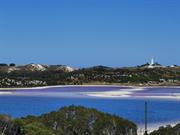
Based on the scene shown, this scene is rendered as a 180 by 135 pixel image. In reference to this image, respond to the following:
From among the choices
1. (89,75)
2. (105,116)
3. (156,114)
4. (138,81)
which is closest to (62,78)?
(89,75)

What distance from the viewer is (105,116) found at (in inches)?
709

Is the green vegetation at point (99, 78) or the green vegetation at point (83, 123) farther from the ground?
the green vegetation at point (99, 78)

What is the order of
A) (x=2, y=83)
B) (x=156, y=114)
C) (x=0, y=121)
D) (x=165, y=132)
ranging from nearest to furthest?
(x=0, y=121)
(x=165, y=132)
(x=156, y=114)
(x=2, y=83)

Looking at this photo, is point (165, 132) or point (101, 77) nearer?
point (165, 132)

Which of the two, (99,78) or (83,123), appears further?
(99,78)

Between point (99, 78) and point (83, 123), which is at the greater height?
Result: point (99, 78)

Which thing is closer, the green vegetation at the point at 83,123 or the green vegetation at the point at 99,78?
the green vegetation at the point at 83,123

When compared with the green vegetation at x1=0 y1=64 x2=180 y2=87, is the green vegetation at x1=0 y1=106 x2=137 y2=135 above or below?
below

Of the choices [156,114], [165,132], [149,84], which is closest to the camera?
[165,132]

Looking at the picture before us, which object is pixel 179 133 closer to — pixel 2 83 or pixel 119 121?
pixel 119 121

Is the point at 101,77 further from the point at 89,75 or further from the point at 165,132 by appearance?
the point at 165,132

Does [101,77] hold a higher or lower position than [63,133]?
higher

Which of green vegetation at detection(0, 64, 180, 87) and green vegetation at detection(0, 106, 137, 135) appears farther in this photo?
green vegetation at detection(0, 64, 180, 87)

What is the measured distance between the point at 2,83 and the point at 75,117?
5301 cm
